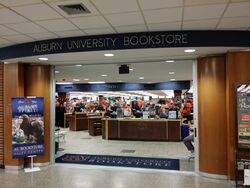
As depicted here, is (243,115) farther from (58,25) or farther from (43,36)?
(43,36)

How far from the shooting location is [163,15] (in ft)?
12.7

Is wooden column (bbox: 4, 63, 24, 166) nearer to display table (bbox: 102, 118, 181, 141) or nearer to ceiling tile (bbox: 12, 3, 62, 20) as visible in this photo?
A: ceiling tile (bbox: 12, 3, 62, 20)

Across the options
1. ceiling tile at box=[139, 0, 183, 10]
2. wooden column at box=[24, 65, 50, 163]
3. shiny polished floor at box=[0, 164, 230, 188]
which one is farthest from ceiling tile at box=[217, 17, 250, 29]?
wooden column at box=[24, 65, 50, 163]

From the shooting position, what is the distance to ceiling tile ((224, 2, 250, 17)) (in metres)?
3.49

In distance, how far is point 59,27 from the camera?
445cm

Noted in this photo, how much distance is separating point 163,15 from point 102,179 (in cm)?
359

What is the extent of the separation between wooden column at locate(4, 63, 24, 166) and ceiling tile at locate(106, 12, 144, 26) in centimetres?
324

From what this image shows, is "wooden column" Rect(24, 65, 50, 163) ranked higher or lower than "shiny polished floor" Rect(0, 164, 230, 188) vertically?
higher

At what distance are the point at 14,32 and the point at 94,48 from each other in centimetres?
151

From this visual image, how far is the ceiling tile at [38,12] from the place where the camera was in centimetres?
353

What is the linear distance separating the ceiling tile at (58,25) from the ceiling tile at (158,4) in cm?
136

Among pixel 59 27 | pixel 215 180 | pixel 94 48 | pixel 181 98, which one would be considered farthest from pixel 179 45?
pixel 181 98

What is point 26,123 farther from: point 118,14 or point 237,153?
point 237,153

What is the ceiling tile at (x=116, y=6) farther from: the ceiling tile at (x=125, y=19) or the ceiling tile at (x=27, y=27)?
the ceiling tile at (x=27, y=27)
